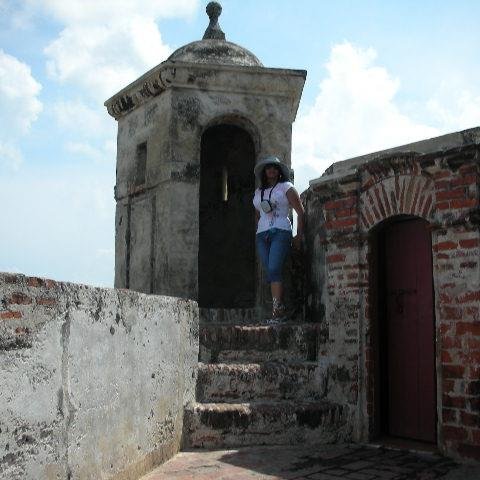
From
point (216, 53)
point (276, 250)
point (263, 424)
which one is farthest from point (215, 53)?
point (263, 424)

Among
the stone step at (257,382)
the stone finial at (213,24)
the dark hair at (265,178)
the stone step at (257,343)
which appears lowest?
the stone step at (257,382)

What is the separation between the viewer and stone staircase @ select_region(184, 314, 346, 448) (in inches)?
203

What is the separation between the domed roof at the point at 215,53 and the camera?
345 inches

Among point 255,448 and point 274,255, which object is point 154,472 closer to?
point 255,448

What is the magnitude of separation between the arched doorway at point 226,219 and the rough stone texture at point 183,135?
7.04 feet

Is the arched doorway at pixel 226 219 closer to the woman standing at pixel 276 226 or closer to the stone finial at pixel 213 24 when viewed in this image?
the stone finial at pixel 213 24

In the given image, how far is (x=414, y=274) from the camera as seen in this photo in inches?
216

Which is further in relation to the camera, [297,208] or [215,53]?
[215,53]

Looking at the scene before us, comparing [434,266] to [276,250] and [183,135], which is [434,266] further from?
[183,135]

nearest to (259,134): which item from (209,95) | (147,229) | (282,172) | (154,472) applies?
(209,95)

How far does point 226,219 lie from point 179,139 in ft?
9.70

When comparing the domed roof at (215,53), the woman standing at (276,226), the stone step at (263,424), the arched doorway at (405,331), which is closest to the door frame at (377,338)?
the arched doorway at (405,331)

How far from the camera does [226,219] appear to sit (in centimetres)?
1096

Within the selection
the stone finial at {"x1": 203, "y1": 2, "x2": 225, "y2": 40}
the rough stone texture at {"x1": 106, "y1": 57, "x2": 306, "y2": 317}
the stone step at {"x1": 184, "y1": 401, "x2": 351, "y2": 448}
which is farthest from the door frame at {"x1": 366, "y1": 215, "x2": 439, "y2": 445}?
the stone finial at {"x1": 203, "y1": 2, "x2": 225, "y2": 40}
